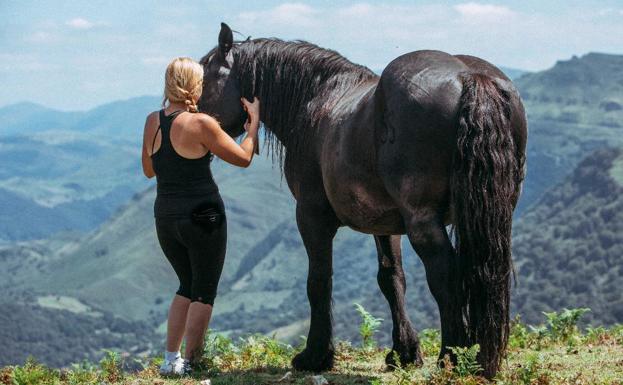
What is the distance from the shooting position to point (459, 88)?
6371mm

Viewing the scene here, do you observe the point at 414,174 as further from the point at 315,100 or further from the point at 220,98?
the point at 220,98

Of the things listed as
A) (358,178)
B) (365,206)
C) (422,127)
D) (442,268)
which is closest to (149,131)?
(358,178)

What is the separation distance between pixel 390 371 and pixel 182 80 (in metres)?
3.47

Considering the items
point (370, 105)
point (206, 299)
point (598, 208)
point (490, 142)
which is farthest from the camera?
point (598, 208)

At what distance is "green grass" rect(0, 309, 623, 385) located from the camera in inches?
258

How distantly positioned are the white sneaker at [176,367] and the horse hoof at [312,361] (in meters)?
1.09

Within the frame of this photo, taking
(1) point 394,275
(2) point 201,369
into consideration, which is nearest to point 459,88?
(1) point 394,275

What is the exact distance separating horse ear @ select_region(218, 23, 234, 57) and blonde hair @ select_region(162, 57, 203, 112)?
1.41m

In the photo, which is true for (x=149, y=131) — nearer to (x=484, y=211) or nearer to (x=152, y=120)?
(x=152, y=120)

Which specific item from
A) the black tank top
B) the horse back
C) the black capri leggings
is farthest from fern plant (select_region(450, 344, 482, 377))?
the black tank top

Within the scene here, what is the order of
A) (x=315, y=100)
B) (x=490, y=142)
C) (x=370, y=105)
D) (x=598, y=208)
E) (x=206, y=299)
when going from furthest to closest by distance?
(x=598, y=208)
(x=315, y=100)
(x=206, y=299)
(x=370, y=105)
(x=490, y=142)

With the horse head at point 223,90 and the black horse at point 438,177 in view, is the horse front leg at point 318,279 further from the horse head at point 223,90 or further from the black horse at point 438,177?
the horse head at point 223,90

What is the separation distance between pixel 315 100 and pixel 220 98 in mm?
1057

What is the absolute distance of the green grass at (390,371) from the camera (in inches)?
258
